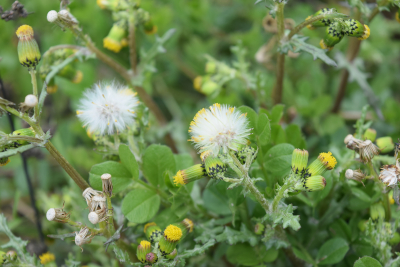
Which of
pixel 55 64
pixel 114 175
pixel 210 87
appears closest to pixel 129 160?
pixel 114 175

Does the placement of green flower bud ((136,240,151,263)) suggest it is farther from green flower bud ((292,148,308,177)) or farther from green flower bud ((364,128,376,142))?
green flower bud ((364,128,376,142))

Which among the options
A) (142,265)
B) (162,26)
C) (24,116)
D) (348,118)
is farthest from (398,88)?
(24,116)

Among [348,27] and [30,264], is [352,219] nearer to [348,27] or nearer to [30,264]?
[348,27]

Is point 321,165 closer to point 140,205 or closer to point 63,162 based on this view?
point 140,205

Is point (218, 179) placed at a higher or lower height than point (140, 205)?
higher

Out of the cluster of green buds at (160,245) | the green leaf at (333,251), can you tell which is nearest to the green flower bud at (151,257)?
the cluster of green buds at (160,245)

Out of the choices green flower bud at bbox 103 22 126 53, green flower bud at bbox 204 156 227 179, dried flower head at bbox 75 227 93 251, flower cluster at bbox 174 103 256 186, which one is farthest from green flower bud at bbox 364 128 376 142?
green flower bud at bbox 103 22 126 53

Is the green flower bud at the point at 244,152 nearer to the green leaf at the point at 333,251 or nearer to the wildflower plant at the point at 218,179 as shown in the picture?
the wildflower plant at the point at 218,179
